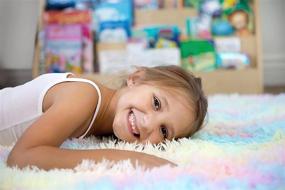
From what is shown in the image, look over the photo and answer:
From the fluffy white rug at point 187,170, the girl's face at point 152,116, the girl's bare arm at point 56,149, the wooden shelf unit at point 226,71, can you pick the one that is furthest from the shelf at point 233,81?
the girl's bare arm at point 56,149

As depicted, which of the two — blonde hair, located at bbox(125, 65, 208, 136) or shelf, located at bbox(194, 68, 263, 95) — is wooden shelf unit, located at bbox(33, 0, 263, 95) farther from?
blonde hair, located at bbox(125, 65, 208, 136)

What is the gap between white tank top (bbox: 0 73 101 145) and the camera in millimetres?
932

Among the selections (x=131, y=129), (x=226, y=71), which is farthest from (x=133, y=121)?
(x=226, y=71)

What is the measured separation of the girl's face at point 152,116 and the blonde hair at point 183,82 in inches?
0.9

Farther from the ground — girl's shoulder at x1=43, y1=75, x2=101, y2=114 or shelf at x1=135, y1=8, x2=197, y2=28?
shelf at x1=135, y1=8, x2=197, y2=28

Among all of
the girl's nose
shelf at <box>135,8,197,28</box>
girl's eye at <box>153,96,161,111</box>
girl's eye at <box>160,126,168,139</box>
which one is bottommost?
girl's eye at <box>160,126,168,139</box>

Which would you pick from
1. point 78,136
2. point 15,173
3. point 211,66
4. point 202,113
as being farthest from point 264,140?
point 211,66

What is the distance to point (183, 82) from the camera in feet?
3.07

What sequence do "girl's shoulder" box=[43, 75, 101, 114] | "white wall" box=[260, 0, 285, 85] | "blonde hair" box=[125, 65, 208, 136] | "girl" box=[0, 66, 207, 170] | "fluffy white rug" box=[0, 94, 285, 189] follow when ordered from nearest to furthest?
"fluffy white rug" box=[0, 94, 285, 189] → "girl" box=[0, 66, 207, 170] → "girl's shoulder" box=[43, 75, 101, 114] → "blonde hair" box=[125, 65, 208, 136] → "white wall" box=[260, 0, 285, 85]

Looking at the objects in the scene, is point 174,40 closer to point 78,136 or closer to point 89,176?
point 78,136

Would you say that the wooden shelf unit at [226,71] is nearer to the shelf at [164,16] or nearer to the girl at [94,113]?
the shelf at [164,16]

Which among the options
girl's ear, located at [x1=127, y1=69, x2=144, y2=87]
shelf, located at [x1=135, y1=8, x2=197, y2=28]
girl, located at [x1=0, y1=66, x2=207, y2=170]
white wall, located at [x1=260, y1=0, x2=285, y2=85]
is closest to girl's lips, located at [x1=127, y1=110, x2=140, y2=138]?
girl, located at [x1=0, y1=66, x2=207, y2=170]

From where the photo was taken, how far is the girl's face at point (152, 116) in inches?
33.9

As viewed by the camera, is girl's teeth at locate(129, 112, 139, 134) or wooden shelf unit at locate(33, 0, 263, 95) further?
wooden shelf unit at locate(33, 0, 263, 95)
